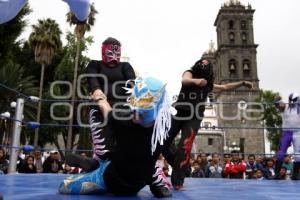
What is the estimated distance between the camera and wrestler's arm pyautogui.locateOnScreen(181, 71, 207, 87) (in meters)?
2.71

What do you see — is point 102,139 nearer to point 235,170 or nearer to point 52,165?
point 52,165

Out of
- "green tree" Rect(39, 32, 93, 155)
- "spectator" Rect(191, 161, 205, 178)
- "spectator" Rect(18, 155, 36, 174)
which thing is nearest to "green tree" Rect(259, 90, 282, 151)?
"green tree" Rect(39, 32, 93, 155)

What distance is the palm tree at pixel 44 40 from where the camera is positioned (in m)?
17.2

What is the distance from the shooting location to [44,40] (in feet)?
56.2

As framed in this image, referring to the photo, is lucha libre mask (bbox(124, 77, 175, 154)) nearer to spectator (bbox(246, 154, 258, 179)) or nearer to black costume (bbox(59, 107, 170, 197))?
black costume (bbox(59, 107, 170, 197))

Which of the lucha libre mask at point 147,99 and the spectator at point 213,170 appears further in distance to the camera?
the spectator at point 213,170

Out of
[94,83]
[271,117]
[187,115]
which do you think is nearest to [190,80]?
[187,115]

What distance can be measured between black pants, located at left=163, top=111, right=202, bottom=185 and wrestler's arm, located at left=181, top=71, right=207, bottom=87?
260 mm

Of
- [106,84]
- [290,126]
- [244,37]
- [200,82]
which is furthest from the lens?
[244,37]

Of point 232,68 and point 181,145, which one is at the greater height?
point 232,68

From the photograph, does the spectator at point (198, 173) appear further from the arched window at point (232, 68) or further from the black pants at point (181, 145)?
the arched window at point (232, 68)

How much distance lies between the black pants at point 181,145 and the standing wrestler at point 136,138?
620mm

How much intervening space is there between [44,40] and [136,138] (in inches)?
640

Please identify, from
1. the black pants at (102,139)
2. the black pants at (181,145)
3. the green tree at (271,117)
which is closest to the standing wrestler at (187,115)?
the black pants at (181,145)
